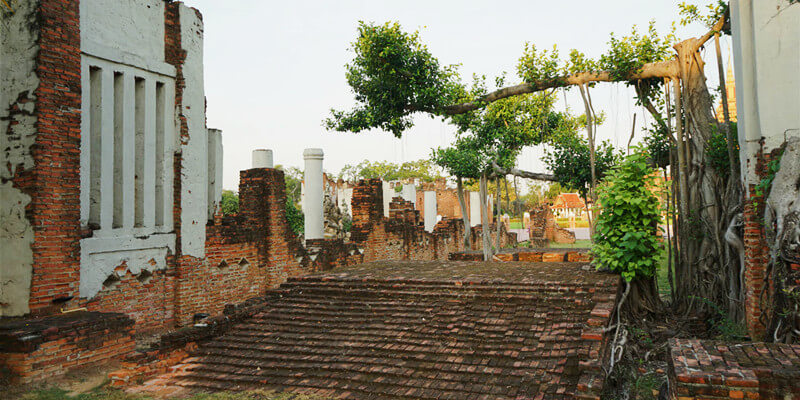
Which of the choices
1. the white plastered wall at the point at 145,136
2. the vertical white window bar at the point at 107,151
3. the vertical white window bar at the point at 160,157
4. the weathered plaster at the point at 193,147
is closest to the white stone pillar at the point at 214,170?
the white plastered wall at the point at 145,136

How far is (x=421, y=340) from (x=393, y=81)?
6868mm

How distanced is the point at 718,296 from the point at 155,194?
9.11 meters

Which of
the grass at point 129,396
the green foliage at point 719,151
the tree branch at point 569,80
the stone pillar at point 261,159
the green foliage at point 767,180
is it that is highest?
the tree branch at point 569,80

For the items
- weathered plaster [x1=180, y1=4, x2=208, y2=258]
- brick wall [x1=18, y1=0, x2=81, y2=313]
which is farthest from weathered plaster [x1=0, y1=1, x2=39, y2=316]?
weathered plaster [x1=180, y1=4, x2=208, y2=258]

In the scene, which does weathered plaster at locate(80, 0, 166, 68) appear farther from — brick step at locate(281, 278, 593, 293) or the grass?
the grass

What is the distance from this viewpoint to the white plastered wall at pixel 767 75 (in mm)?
6309

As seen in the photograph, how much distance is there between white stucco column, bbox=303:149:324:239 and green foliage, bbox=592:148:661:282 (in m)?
7.27

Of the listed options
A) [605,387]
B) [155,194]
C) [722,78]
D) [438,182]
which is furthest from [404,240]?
[438,182]

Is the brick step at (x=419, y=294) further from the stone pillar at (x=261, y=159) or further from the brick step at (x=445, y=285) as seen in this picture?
the stone pillar at (x=261, y=159)

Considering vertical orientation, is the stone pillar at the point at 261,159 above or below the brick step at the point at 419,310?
above

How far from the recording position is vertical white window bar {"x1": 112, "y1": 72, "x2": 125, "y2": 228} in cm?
807

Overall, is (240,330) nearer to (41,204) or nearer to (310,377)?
(310,377)

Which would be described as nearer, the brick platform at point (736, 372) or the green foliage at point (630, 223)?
the brick platform at point (736, 372)

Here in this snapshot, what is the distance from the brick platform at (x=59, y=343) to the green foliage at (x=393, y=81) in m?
7.01
